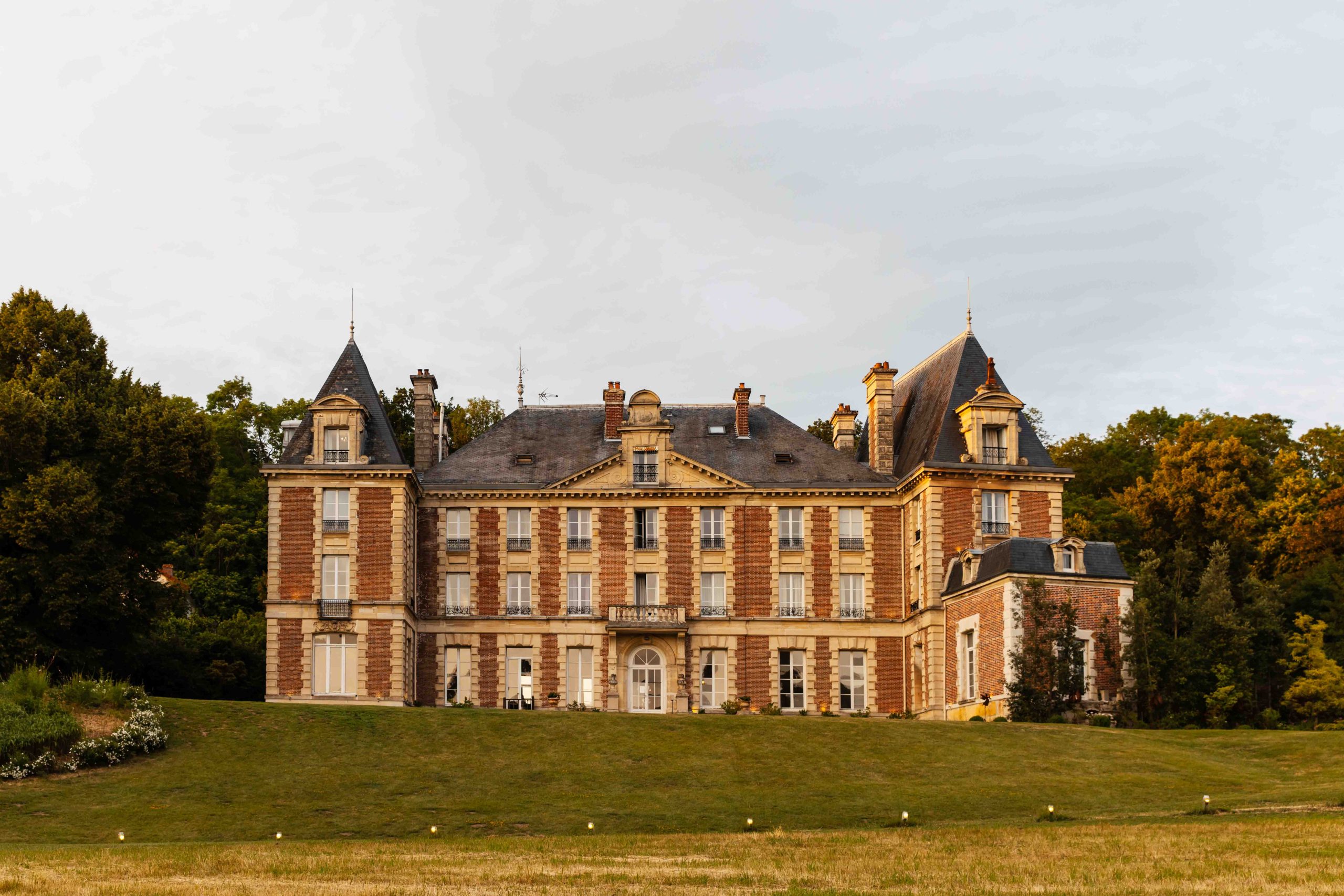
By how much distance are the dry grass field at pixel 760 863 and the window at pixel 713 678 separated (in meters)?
23.3

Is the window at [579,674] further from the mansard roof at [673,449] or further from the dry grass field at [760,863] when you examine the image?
the dry grass field at [760,863]

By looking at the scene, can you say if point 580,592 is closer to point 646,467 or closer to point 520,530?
point 520,530

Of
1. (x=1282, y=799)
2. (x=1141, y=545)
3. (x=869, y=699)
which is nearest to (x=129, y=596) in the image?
(x=869, y=699)

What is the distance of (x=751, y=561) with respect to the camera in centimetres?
4969

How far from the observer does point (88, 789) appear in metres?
30.7

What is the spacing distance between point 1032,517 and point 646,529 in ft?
36.7

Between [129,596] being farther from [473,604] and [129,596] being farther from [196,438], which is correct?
[473,604]

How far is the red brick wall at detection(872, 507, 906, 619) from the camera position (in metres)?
49.5

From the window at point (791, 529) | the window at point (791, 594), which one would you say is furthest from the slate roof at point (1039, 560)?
the window at point (791, 529)

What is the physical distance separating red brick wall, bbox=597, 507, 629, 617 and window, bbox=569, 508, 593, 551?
0.29 m

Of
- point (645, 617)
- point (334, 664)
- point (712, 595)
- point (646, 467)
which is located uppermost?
point (646, 467)

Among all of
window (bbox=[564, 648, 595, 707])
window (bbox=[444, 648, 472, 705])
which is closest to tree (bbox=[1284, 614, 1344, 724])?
window (bbox=[564, 648, 595, 707])

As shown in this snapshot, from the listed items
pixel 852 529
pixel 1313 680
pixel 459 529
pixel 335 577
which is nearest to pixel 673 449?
pixel 852 529

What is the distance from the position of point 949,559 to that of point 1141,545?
1452 centimetres
